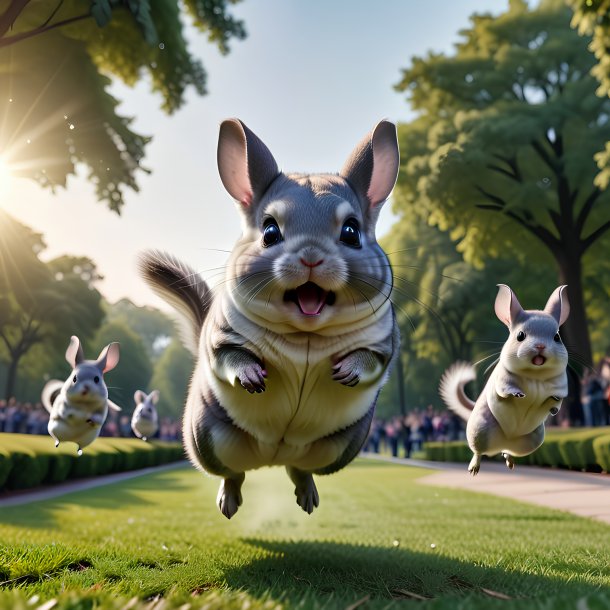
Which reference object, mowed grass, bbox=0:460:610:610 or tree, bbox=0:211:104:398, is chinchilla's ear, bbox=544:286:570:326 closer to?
mowed grass, bbox=0:460:610:610

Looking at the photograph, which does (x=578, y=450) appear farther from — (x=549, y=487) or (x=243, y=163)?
(x=243, y=163)

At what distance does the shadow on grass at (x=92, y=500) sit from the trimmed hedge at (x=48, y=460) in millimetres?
779

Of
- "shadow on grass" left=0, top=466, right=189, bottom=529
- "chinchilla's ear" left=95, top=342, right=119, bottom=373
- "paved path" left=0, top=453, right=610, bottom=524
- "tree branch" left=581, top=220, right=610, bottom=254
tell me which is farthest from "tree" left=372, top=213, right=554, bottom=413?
"chinchilla's ear" left=95, top=342, right=119, bottom=373

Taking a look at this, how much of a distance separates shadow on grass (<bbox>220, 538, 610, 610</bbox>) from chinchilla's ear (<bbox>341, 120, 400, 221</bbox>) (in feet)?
7.14

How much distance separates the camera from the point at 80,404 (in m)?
2.88

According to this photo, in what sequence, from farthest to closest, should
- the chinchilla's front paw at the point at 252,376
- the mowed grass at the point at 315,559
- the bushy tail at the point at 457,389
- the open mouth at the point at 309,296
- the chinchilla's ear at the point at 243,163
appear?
the mowed grass at the point at 315,559, the bushy tail at the point at 457,389, the chinchilla's ear at the point at 243,163, the open mouth at the point at 309,296, the chinchilla's front paw at the point at 252,376

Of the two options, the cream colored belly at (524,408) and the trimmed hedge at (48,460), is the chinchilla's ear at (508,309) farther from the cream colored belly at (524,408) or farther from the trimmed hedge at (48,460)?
the trimmed hedge at (48,460)

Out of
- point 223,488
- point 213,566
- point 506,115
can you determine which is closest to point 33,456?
point 213,566

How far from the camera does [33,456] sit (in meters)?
13.9

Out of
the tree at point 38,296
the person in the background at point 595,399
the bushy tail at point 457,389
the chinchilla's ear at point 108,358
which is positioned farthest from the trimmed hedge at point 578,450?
the tree at point 38,296

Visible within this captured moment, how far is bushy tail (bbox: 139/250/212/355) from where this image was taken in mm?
3322

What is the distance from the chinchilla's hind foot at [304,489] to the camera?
3.65 metres

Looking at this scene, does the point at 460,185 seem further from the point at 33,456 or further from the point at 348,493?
the point at 33,456

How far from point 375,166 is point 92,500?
14709 mm
